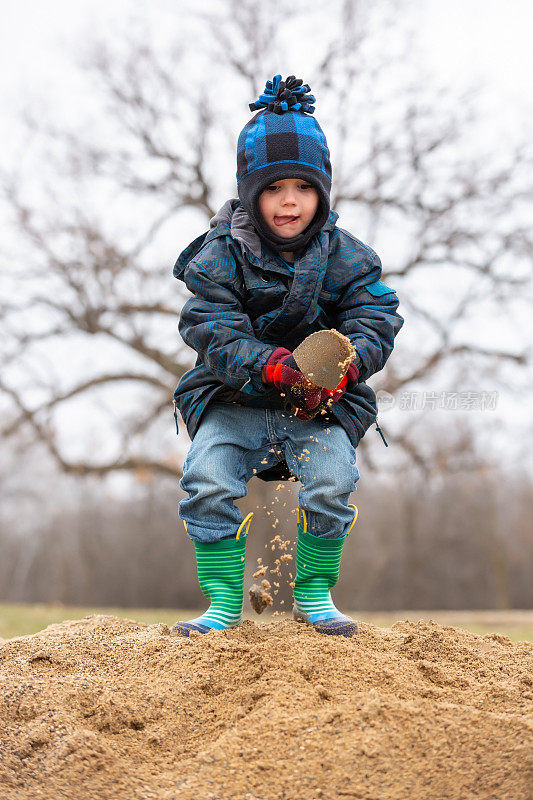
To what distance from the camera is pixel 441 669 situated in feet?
6.16

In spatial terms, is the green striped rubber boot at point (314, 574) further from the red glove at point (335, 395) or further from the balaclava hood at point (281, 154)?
the balaclava hood at point (281, 154)

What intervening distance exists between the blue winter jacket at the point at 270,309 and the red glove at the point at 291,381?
51mm

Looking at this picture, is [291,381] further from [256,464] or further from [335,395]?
[256,464]

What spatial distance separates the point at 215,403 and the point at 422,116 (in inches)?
355

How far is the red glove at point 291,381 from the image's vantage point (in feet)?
6.75

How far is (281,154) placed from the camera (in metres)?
2.26

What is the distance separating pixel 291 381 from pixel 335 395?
205 millimetres

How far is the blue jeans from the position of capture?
2248mm

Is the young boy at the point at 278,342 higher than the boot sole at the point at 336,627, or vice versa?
the young boy at the point at 278,342

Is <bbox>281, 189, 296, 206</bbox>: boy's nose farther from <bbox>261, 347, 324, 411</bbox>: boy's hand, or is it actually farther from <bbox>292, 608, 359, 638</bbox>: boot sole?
<bbox>292, 608, 359, 638</bbox>: boot sole

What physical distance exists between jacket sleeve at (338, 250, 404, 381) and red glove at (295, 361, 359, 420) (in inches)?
1.9

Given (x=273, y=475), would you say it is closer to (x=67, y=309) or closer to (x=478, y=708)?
(x=478, y=708)

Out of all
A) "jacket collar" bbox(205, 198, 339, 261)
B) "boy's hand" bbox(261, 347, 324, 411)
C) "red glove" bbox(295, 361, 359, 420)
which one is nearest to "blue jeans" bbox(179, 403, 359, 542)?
"red glove" bbox(295, 361, 359, 420)

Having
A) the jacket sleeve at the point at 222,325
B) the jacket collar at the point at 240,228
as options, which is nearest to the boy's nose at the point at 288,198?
the jacket collar at the point at 240,228
